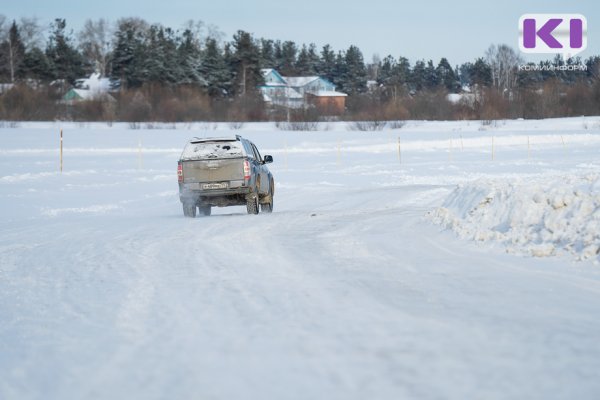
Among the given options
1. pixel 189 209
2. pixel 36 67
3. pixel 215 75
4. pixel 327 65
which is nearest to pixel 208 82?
pixel 215 75

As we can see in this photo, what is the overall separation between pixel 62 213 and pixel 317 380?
18.4 meters

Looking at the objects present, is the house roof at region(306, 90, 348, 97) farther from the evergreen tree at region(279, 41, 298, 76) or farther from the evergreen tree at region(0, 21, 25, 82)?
the evergreen tree at region(0, 21, 25, 82)

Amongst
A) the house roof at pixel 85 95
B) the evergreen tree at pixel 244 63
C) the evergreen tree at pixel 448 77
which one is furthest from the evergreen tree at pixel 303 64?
the house roof at pixel 85 95

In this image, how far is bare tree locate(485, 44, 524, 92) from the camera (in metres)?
126

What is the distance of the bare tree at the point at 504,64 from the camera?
413ft

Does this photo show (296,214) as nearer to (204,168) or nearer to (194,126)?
(204,168)

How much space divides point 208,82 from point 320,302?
98239 millimetres

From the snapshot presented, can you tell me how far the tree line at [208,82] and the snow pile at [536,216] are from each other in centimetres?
5450

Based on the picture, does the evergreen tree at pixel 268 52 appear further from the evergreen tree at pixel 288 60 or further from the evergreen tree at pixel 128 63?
the evergreen tree at pixel 128 63

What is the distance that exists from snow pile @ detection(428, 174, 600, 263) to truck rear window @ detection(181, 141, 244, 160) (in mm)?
5978

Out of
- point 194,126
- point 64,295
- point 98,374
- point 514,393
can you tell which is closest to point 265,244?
point 64,295

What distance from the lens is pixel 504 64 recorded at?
415ft

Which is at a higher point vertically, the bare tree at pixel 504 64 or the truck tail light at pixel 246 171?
the bare tree at pixel 504 64

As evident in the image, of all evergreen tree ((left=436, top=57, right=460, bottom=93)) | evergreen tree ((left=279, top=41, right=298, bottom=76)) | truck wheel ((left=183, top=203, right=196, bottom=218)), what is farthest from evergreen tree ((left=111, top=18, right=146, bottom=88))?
truck wheel ((left=183, top=203, right=196, bottom=218))
